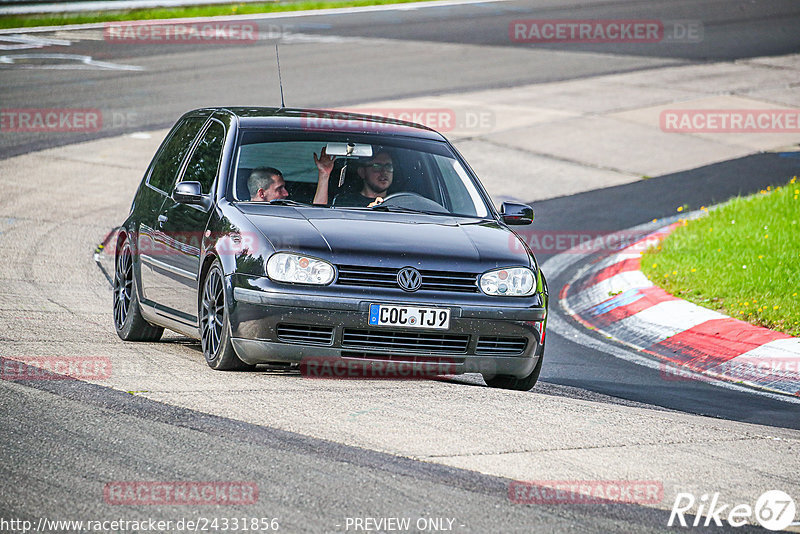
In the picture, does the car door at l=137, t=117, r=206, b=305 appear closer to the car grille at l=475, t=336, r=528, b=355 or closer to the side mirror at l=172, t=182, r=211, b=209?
the side mirror at l=172, t=182, r=211, b=209

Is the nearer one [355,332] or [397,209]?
[355,332]

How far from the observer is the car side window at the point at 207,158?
27.1ft

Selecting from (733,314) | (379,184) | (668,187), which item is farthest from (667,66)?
(379,184)

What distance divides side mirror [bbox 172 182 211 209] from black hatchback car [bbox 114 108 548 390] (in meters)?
0.02

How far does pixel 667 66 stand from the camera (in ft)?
83.7

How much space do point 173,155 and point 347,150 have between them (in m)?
1.57

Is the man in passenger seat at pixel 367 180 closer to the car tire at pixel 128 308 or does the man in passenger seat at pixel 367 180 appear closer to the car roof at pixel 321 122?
the car roof at pixel 321 122

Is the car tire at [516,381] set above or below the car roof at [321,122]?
below

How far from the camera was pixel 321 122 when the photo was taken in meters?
8.46

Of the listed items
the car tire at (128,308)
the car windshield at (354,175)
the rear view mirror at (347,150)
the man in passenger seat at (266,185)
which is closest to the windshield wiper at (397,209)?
the car windshield at (354,175)

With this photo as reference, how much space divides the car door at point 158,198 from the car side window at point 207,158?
0.18 metres

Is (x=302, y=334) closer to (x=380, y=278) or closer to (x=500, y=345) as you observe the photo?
(x=380, y=278)

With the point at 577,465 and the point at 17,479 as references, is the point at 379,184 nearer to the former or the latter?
the point at 577,465

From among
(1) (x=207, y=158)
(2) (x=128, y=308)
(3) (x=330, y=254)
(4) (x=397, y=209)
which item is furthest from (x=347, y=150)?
(2) (x=128, y=308)
